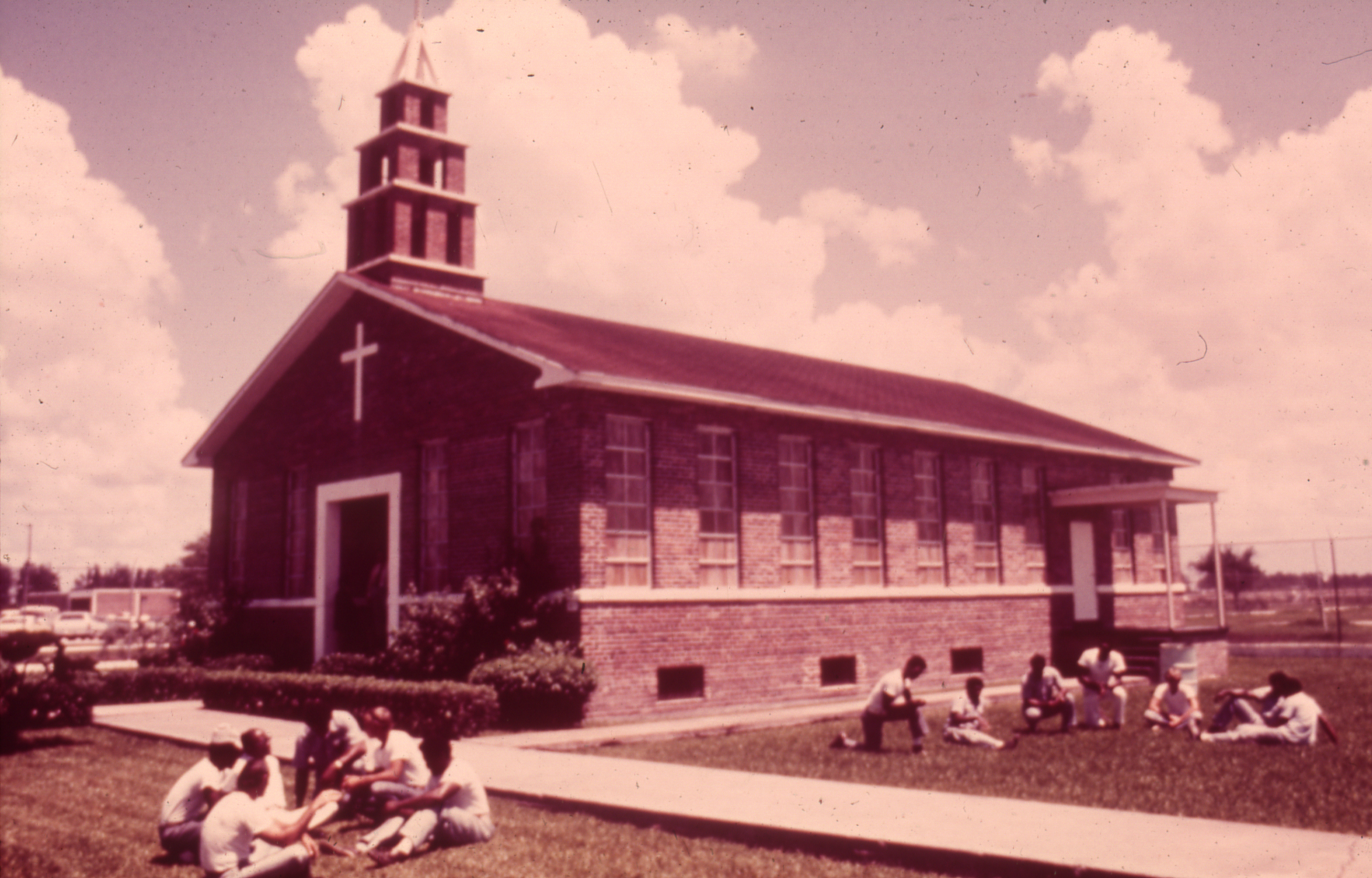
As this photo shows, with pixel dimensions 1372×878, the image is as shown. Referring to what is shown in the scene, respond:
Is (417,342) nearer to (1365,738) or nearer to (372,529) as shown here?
(372,529)

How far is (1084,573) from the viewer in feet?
93.6

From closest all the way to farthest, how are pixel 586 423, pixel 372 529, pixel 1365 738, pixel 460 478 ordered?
pixel 1365 738 → pixel 586 423 → pixel 460 478 → pixel 372 529

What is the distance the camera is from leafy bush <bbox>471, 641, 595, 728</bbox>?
56.5 ft

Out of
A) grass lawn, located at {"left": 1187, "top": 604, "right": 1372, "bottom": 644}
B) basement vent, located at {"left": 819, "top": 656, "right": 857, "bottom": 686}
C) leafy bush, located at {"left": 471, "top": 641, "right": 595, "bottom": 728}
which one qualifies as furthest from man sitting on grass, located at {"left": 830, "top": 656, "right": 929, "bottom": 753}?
grass lawn, located at {"left": 1187, "top": 604, "right": 1372, "bottom": 644}

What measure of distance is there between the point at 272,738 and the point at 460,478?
6107 mm

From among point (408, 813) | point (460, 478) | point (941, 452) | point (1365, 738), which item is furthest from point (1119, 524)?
point (408, 813)

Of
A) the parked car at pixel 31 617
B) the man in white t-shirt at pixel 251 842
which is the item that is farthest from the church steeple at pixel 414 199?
the parked car at pixel 31 617

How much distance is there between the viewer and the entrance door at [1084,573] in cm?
2806

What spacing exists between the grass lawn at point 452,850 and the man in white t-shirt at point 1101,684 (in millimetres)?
9440

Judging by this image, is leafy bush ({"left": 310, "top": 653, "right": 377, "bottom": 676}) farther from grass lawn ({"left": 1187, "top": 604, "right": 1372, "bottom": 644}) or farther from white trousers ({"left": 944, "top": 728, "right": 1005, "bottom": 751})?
grass lawn ({"left": 1187, "top": 604, "right": 1372, "bottom": 644})

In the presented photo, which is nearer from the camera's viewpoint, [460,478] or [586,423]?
[586,423]

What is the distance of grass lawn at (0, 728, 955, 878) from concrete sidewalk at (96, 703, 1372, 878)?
186 millimetres

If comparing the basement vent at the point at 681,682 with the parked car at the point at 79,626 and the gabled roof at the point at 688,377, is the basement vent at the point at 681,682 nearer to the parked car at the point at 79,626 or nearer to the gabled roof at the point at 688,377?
the gabled roof at the point at 688,377

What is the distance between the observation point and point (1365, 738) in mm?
14828
